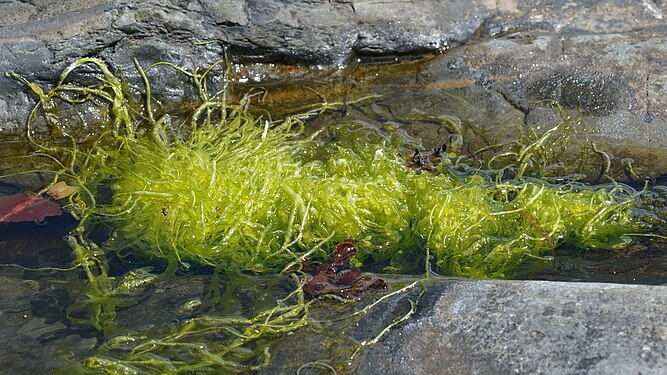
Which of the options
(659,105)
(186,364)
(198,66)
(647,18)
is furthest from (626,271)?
(198,66)

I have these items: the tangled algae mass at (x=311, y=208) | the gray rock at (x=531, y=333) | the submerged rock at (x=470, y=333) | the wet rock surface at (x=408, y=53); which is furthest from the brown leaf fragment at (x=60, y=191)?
the gray rock at (x=531, y=333)

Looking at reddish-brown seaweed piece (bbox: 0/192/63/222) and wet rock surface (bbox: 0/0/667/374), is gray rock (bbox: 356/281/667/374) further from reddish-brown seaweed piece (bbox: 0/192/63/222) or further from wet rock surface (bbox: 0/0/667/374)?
reddish-brown seaweed piece (bbox: 0/192/63/222)

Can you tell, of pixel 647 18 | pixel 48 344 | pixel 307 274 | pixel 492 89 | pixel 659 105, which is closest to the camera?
pixel 48 344

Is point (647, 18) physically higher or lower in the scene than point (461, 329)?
higher

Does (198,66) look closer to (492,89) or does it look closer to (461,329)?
(492,89)

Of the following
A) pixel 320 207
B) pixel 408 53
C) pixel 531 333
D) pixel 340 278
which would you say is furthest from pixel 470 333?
pixel 408 53

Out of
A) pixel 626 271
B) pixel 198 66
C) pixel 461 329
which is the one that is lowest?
pixel 626 271
